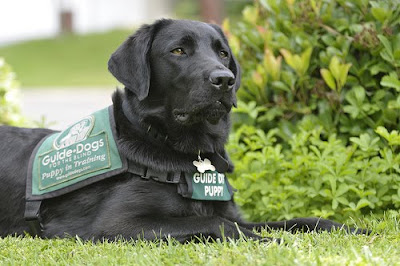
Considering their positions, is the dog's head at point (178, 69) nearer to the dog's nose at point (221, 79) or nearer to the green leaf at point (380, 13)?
the dog's nose at point (221, 79)

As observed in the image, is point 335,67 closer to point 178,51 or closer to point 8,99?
point 178,51

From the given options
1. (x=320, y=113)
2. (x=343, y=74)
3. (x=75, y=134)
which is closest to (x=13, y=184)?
(x=75, y=134)

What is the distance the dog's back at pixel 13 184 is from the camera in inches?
176

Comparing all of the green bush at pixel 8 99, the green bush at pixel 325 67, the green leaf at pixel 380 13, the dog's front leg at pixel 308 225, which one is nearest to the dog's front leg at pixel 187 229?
the dog's front leg at pixel 308 225

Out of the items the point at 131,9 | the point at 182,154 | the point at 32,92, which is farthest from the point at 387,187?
the point at 131,9

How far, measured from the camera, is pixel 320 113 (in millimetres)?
5301

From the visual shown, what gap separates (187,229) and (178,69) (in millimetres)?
995

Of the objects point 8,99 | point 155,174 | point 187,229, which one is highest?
point 155,174

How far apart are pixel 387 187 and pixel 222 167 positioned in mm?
1248

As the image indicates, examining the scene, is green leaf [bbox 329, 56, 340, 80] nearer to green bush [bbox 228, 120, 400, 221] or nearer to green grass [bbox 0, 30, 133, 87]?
green bush [bbox 228, 120, 400, 221]

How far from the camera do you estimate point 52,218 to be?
436cm

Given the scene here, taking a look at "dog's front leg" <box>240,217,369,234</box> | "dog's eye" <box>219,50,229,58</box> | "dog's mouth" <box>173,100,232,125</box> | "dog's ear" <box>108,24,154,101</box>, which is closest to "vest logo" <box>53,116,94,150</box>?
"dog's ear" <box>108,24,154,101</box>

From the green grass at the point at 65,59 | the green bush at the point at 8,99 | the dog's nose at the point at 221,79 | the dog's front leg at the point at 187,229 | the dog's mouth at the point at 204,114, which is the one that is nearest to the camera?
the dog's front leg at the point at 187,229

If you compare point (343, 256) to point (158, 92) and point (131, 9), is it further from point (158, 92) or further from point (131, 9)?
point (131, 9)
